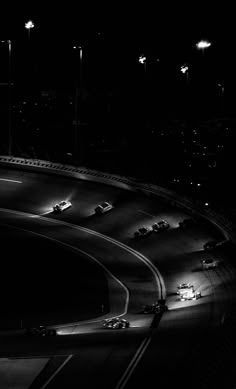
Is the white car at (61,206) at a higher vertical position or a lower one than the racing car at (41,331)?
higher

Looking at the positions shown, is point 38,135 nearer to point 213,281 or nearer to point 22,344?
point 213,281

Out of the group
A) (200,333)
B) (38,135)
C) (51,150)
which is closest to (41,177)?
(51,150)

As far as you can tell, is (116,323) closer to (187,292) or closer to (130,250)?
(187,292)

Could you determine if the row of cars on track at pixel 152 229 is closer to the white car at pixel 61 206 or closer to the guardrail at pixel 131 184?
the guardrail at pixel 131 184

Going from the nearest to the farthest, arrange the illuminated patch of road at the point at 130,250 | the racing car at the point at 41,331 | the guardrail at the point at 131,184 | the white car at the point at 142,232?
the racing car at the point at 41,331, the illuminated patch of road at the point at 130,250, the guardrail at the point at 131,184, the white car at the point at 142,232

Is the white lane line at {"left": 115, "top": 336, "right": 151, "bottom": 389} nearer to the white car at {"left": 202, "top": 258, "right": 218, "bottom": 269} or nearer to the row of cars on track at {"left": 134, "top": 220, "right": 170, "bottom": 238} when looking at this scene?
the white car at {"left": 202, "top": 258, "right": 218, "bottom": 269}

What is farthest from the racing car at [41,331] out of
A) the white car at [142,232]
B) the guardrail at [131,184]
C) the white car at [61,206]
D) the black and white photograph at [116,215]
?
the white car at [61,206]

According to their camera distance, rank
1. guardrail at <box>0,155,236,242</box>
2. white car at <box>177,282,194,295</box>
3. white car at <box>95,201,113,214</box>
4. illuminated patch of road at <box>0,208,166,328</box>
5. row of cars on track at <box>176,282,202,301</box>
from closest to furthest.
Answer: row of cars on track at <box>176,282,202,301</box> → white car at <box>177,282,194,295</box> → illuminated patch of road at <box>0,208,166,328</box> → guardrail at <box>0,155,236,242</box> → white car at <box>95,201,113,214</box>

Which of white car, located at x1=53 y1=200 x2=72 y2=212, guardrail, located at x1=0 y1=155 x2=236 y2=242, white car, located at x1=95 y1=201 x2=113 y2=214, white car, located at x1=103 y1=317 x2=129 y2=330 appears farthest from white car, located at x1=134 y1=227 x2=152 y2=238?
white car, located at x1=103 y1=317 x2=129 y2=330
